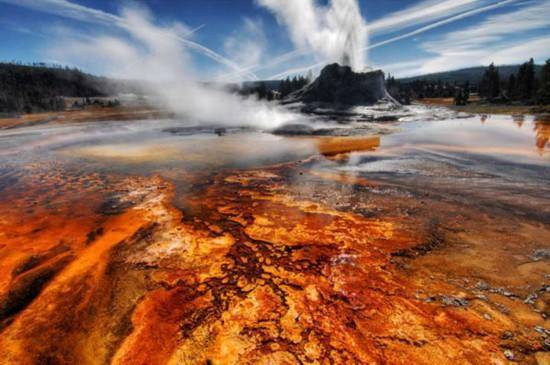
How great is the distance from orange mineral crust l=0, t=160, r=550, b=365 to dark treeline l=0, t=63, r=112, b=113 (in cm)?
5324

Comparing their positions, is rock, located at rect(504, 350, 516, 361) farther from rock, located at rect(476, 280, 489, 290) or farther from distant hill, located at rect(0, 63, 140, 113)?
distant hill, located at rect(0, 63, 140, 113)

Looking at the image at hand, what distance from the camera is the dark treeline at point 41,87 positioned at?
43.3m

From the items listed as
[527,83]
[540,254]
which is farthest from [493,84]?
[540,254]

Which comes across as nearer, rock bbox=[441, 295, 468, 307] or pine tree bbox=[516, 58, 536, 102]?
rock bbox=[441, 295, 468, 307]

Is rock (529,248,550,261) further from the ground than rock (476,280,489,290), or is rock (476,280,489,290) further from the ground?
rock (529,248,550,261)

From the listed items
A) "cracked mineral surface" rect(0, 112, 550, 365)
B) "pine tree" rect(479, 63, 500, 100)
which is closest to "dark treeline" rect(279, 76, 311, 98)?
"pine tree" rect(479, 63, 500, 100)

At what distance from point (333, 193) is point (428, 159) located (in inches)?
215

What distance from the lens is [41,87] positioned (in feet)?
215

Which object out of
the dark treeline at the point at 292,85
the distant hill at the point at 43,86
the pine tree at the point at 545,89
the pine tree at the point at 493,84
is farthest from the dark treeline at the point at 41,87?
the pine tree at the point at 493,84

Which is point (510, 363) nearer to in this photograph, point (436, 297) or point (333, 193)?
point (436, 297)

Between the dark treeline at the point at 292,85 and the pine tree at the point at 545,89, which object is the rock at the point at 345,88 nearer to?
the pine tree at the point at 545,89

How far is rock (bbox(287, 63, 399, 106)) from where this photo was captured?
25719 mm

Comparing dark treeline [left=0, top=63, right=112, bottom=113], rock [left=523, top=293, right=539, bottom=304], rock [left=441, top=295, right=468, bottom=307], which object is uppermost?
dark treeline [left=0, top=63, right=112, bottom=113]

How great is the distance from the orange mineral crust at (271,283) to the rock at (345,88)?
21968 millimetres
